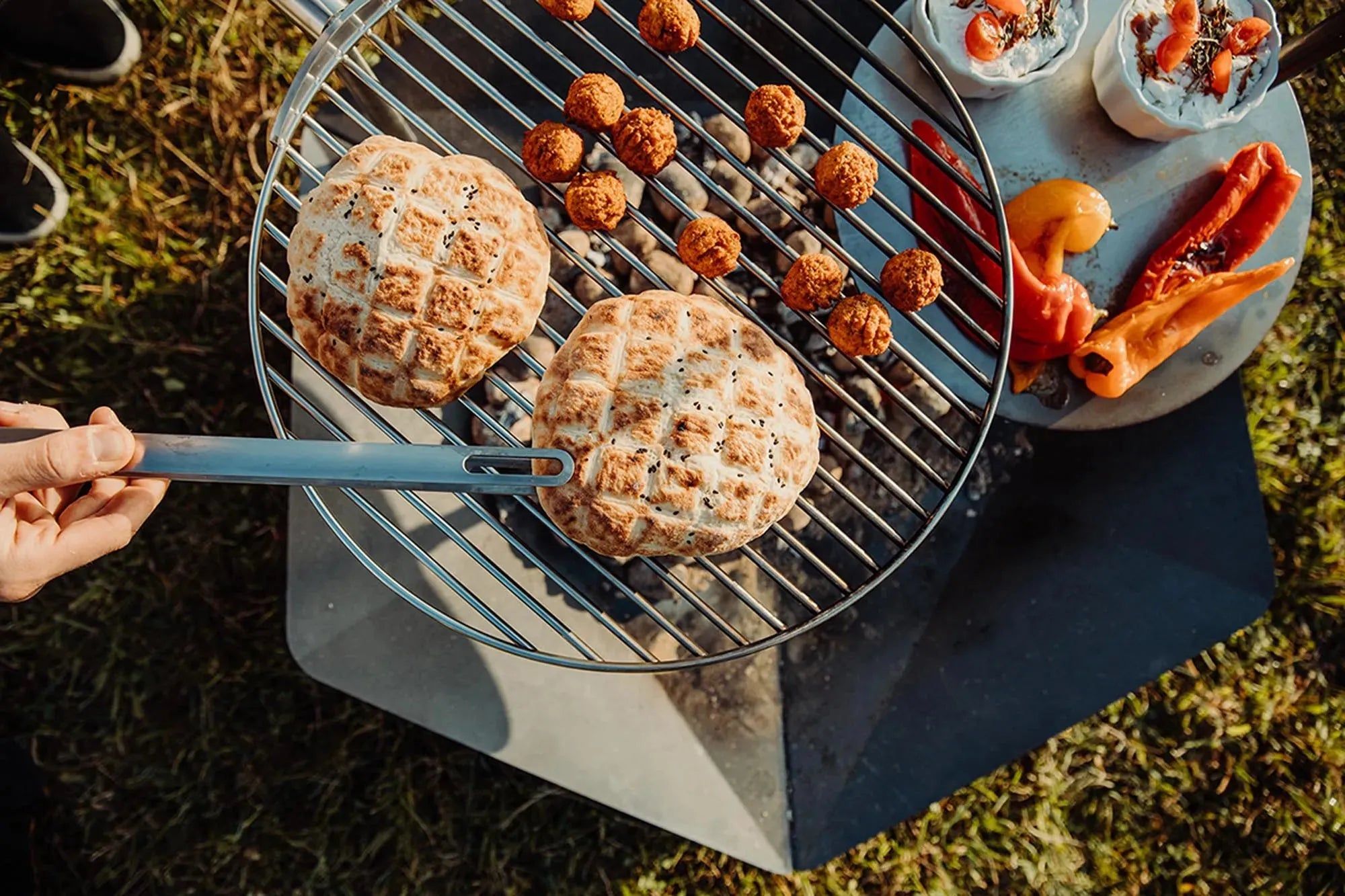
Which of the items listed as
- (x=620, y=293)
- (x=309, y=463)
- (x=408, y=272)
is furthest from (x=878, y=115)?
(x=309, y=463)

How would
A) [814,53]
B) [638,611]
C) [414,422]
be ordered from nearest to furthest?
[814,53] → [414,422] → [638,611]

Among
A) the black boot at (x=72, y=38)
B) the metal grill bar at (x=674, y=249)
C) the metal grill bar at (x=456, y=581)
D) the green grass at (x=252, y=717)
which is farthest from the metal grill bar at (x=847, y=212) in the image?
the black boot at (x=72, y=38)

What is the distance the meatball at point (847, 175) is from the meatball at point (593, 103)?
76cm

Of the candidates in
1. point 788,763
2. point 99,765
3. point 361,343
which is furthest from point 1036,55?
point 99,765

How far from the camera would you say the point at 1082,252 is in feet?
11.6

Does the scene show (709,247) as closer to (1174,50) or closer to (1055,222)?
(1055,222)

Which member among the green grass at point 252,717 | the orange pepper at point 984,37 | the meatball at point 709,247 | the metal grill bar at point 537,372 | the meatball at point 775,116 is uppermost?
the orange pepper at point 984,37

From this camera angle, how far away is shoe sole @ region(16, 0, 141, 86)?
172 inches

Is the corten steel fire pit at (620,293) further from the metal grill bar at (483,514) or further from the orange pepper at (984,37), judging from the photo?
the orange pepper at (984,37)

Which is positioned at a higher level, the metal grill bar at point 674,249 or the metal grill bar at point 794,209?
the metal grill bar at point 794,209

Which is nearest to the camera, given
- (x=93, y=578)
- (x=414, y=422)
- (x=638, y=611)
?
(x=414, y=422)

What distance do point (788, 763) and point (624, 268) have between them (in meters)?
2.32

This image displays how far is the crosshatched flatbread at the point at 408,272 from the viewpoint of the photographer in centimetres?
275

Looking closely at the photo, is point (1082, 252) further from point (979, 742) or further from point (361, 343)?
point (361, 343)
